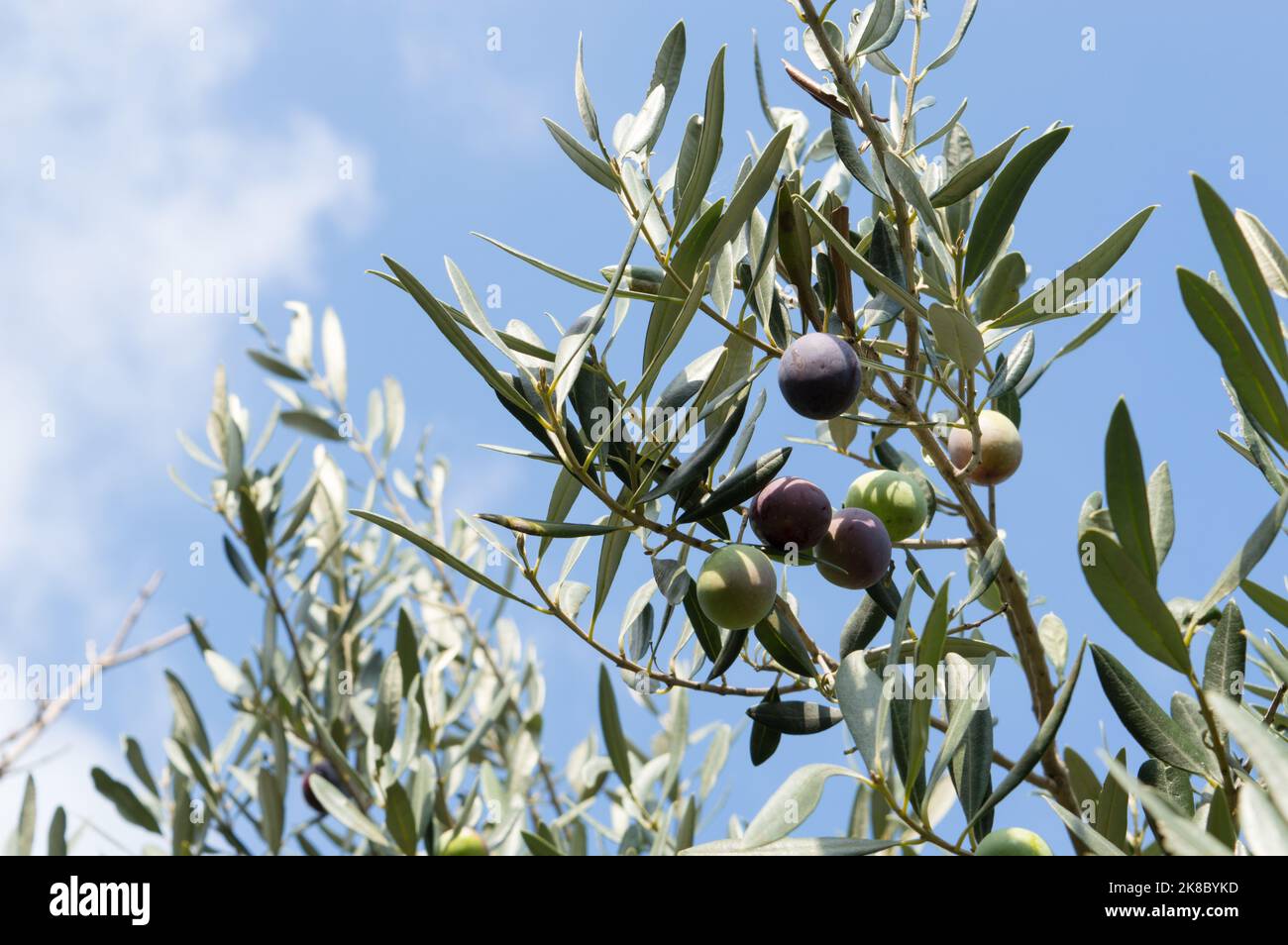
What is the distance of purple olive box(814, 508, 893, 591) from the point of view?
60.0 inches

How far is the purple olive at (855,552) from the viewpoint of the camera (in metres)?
1.52

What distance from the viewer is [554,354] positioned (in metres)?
1.51

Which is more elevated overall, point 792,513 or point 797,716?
point 792,513

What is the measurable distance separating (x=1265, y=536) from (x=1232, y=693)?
26 cm

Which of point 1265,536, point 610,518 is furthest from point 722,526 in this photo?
point 1265,536

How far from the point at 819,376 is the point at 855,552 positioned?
26cm

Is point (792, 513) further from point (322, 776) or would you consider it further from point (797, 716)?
point (322, 776)

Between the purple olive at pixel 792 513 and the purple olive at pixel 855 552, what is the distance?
0.13 ft

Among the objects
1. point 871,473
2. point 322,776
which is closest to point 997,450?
point 871,473

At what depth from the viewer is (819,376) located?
142 centimetres

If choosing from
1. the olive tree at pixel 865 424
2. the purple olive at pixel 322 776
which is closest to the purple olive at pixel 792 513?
the olive tree at pixel 865 424

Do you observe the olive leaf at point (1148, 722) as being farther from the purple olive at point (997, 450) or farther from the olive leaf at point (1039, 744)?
the purple olive at point (997, 450)

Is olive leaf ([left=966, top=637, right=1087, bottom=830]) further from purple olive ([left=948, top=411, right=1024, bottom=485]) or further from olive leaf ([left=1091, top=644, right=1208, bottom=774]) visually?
purple olive ([left=948, top=411, right=1024, bottom=485])
